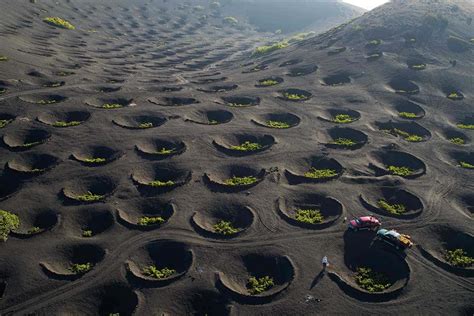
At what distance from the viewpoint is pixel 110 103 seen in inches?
2943

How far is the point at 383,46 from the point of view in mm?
104188

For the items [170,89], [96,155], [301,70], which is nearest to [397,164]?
[96,155]

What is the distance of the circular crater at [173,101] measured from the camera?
3004 inches

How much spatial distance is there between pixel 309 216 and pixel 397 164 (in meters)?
20.5

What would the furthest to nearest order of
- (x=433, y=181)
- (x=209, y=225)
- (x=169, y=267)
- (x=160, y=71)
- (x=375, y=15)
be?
(x=375, y=15) < (x=160, y=71) < (x=433, y=181) < (x=209, y=225) < (x=169, y=267)

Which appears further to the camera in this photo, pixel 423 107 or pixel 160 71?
pixel 160 71

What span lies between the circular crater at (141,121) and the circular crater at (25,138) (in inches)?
447

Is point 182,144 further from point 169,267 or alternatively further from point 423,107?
point 423,107

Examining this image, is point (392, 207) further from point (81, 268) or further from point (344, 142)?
point (81, 268)

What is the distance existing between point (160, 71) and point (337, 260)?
286ft

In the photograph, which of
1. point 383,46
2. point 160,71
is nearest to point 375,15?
point 383,46

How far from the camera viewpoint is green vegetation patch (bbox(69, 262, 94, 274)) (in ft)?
124

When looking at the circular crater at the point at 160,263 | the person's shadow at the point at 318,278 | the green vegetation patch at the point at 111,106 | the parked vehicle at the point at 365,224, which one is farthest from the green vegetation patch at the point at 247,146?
the person's shadow at the point at 318,278

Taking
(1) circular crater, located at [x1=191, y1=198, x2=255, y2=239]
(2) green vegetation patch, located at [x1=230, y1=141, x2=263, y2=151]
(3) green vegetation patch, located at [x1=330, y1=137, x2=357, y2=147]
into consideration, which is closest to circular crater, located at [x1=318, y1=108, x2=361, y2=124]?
(3) green vegetation patch, located at [x1=330, y1=137, x2=357, y2=147]
